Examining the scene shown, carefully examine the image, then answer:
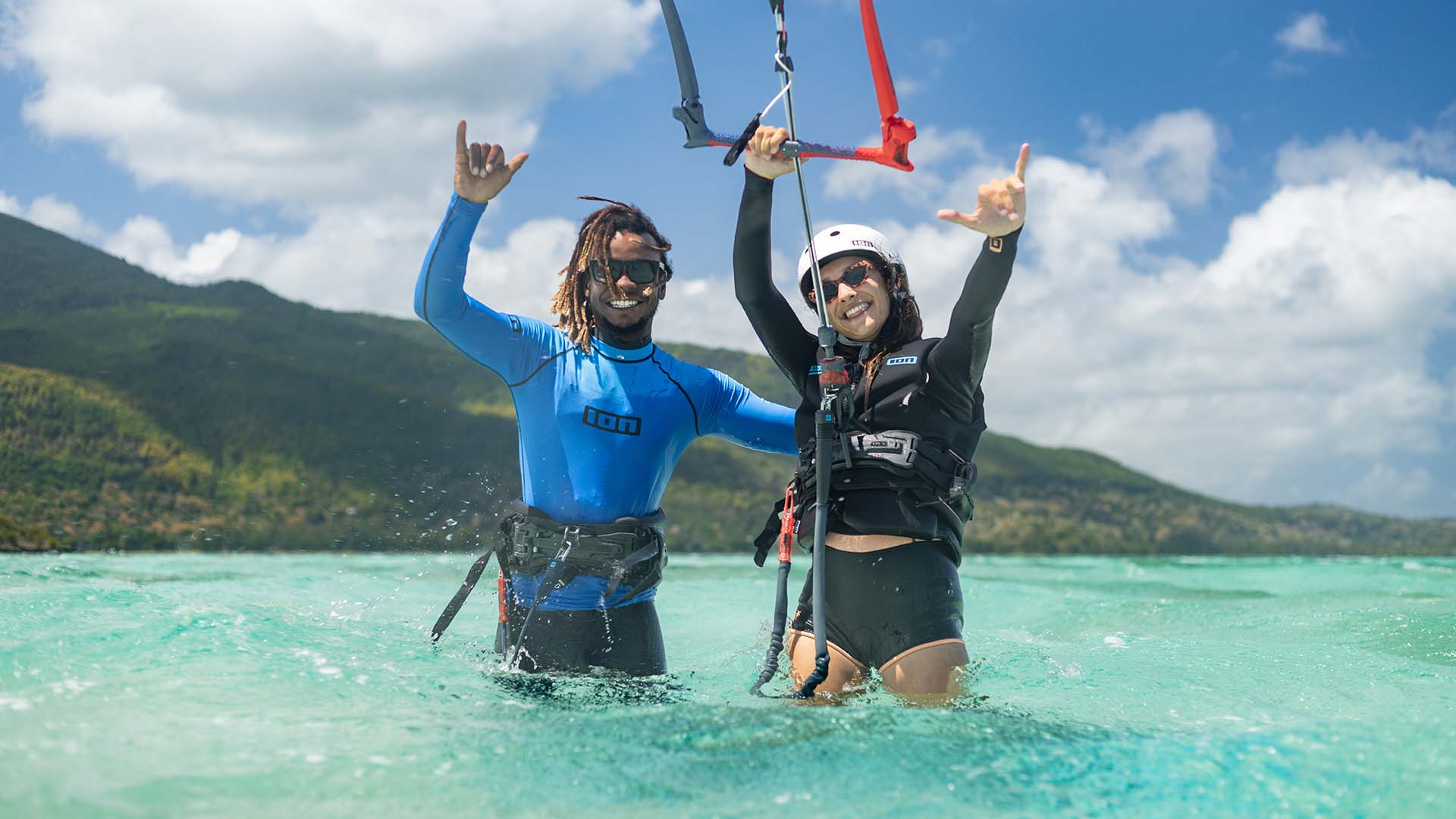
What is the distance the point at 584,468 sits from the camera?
197 inches

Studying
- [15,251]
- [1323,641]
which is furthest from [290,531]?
[1323,641]

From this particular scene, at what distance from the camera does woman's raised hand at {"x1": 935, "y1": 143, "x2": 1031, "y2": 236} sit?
414cm

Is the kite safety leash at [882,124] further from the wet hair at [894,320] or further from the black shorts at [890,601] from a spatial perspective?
the black shorts at [890,601]

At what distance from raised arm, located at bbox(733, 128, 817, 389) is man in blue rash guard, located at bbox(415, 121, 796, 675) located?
0.70 metres

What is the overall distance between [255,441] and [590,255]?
107322mm

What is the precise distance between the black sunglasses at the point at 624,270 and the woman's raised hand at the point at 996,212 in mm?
1680

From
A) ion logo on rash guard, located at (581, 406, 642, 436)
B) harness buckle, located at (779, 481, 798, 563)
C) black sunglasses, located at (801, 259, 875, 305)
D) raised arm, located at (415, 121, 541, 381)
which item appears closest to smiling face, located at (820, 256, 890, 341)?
black sunglasses, located at (801, 259, 875, 305)

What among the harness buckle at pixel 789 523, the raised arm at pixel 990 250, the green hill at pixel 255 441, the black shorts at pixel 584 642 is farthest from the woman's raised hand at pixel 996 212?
the green hill at pixel 255 441

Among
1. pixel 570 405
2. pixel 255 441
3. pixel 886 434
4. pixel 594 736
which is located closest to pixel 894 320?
pixel 886 434

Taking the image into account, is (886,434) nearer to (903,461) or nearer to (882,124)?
(903,461)

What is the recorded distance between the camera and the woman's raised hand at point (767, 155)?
4.55 metres

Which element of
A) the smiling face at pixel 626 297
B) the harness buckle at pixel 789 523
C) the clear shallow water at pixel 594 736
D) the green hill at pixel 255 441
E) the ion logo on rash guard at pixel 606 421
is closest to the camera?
the clear shallow water at pixel 594 736

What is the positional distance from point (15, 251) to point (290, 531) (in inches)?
2354

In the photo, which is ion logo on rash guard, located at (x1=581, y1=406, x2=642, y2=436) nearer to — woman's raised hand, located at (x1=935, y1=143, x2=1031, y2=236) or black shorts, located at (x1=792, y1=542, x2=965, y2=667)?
black shorts, located at (x1=792, y1=542, x2=965, y2=667)
